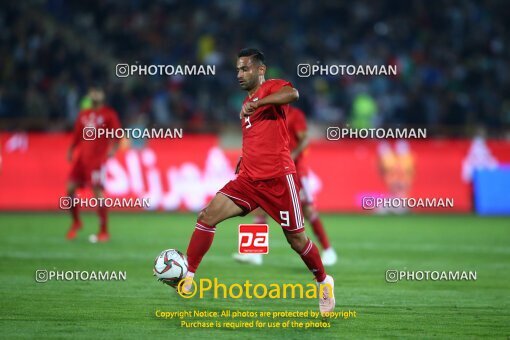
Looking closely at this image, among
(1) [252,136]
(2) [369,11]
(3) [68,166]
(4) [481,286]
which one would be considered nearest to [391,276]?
(4) [481,286]

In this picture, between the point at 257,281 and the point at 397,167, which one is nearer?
the point at 257,281

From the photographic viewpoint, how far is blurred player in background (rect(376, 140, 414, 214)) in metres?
23.3

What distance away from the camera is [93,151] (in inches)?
640

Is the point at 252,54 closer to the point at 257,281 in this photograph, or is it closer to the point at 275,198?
the point at 275,198

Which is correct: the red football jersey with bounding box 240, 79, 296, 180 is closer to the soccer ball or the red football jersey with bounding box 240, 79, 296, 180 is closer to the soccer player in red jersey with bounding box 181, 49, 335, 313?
the soccer player in red jersey with bounding box 181, 49, 335, 313

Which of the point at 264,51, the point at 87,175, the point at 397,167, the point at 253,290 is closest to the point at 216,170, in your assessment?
the point at 397,167

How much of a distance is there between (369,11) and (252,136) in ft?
73.3

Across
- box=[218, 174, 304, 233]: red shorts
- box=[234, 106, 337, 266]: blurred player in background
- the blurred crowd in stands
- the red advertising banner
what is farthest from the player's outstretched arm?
the blurred crowd in stands

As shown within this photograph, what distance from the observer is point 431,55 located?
28.9m

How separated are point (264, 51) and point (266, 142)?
19641 mm

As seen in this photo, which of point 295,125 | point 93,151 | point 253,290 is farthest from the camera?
point 93,151

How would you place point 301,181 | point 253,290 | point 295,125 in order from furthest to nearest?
1. point 301,181
2. point 295,125
3. point 253,290

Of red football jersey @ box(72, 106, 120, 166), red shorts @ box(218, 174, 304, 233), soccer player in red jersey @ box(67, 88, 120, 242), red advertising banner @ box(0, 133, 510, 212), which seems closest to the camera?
red shorts @ box(218, 174, 304, 233)

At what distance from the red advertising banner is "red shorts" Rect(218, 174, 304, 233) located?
511 inches
